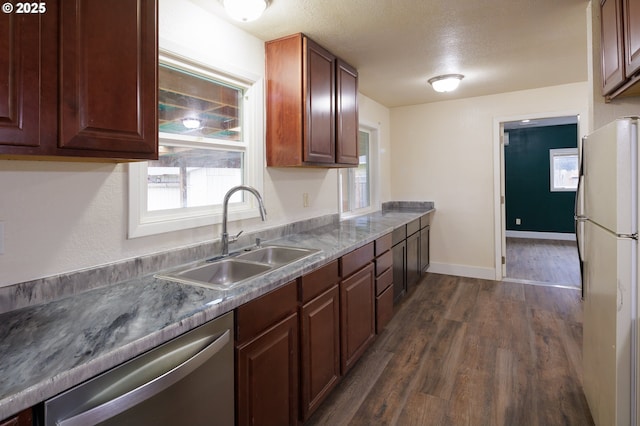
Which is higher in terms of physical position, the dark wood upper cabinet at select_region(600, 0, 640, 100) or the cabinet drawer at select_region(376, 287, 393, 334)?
the dark wood upper cabinet at select_region(600, 0, 640, 100)

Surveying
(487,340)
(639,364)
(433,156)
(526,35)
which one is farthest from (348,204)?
(639,364)

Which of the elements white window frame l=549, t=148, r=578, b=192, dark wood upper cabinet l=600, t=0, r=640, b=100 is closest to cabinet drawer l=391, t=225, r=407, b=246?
dark wood upper cabinet l=600, t=0, r=640, b=100

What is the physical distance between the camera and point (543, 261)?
17.3ft

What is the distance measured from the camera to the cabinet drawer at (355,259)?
2.13 m

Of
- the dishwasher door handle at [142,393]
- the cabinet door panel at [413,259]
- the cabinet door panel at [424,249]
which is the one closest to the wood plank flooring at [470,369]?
the cabinet door panel at [413,259]

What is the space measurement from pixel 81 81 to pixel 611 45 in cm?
240

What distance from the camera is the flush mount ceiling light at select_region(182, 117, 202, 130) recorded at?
6.41 feet

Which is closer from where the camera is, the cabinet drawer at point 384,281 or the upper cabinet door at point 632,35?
the upper cabinet door at point 632,35

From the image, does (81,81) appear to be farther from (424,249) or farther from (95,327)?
(424,249)

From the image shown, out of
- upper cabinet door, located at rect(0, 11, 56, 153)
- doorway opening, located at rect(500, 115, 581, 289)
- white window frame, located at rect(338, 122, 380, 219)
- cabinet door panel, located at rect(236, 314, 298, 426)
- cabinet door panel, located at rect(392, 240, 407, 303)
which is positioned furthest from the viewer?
doorway opening, located at rect(500, 115, 581, 289)

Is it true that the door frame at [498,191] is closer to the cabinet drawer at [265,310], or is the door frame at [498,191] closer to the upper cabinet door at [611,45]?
the upper cabinet door at [611,45]

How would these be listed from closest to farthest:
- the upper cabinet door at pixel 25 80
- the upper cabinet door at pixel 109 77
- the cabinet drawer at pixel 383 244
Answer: the upper cabinet door at pixel 25 80
the upper cabinet door at pixel 109 77
the cabinet drawer at pixel 383 244

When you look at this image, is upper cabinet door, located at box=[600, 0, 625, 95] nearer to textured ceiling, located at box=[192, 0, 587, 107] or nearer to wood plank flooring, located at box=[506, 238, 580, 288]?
textured ceiling, located at box=[192, 0, 587, 107]

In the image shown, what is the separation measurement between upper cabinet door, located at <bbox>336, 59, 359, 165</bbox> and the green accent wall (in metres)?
5.50
